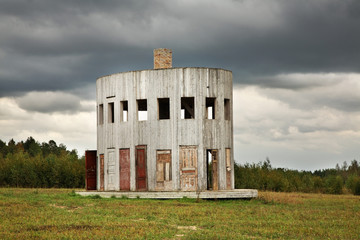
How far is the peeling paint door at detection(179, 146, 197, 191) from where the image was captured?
97.3ft

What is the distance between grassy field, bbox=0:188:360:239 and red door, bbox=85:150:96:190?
7834mm

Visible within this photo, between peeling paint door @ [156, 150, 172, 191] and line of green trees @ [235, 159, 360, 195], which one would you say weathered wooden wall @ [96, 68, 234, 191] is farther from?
line of green trees @ [235, 159, 360, 195]

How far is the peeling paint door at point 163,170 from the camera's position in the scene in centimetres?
2992

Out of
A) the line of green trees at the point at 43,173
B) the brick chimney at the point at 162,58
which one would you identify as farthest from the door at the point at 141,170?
the line of green trees at the point at 43,173

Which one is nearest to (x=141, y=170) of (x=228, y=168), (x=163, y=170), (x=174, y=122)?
(x=163, y=170)

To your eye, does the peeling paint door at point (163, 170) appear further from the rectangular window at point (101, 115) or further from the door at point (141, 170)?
the rectangular window at point (101, 115)

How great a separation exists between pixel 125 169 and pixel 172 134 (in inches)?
158

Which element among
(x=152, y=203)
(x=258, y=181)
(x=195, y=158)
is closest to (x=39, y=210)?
(x=152, y=203)

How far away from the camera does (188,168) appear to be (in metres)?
29.8

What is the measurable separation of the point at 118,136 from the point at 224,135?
691cm

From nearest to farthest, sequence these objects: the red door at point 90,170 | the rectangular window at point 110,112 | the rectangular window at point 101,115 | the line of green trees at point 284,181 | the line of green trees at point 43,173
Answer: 1. the rectangular window at point 110,112
2. the rectangular window at point 101,115
3. the red door at point 90,170
4. the line of green trees at point 284,181
5. the line of green trees at point 43,173

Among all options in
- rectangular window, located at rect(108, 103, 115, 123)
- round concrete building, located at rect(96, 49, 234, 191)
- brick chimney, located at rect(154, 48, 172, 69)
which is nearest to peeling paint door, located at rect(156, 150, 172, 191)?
round concrete building, located at rect(96, 49, 234, 191)

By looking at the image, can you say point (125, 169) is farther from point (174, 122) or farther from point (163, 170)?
point (174, 122)

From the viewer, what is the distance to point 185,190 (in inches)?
1166
